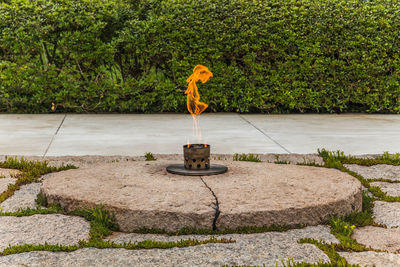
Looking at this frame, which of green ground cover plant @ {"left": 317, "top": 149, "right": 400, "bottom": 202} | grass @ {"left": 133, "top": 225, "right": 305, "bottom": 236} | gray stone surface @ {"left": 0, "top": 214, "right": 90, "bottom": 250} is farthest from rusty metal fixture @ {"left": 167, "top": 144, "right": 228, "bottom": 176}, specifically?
green ground cover plant @ {"left": 317, "top": 149, "right": 400, "bottom": 202}

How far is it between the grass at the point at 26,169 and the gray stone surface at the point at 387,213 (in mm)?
2546

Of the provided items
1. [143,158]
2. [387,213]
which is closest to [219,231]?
[387,213]

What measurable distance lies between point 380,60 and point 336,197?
19.7 ft

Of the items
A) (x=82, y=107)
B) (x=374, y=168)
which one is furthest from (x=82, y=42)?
(x=374, y=168)

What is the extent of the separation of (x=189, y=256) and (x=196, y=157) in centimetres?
140

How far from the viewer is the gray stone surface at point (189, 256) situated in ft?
9.04

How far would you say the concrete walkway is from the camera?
6.11 m

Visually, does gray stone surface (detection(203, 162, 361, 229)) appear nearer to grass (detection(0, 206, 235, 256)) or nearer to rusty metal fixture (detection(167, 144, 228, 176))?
rusty metal fixture (detection(167, 144, 228, 176))

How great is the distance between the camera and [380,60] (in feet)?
29.5

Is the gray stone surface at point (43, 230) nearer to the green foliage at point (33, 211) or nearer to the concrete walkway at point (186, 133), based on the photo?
the green foliage at point (33, 211)

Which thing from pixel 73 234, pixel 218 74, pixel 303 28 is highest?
pixel 303 28

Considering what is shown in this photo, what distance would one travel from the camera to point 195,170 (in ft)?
13.7

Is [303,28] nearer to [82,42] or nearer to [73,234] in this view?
[82,42]

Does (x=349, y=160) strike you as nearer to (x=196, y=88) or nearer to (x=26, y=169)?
(x=196, y=88)
